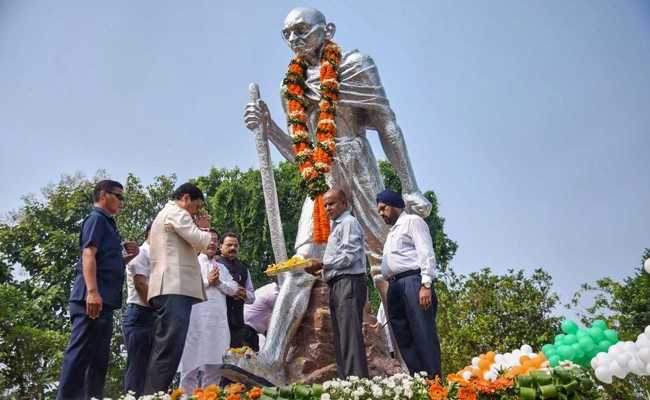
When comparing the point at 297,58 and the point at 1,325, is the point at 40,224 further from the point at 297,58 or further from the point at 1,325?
the point at 297,58

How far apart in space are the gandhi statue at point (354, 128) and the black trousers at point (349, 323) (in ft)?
5.02

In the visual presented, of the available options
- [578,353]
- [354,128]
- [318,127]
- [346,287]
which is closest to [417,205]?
[354,128]

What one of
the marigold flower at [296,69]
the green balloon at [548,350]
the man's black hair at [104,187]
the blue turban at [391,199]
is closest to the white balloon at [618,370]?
the green balloon at [548,350]

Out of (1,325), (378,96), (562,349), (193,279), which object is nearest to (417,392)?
(562,349)

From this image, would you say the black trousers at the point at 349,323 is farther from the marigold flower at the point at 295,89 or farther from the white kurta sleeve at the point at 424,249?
the marigold flower at the point at 295,89

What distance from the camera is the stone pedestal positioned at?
6.57m

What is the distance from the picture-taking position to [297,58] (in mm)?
7977

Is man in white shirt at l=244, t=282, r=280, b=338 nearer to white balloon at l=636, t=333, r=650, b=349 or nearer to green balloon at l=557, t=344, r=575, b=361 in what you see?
green balloon at l=557, t=344, r=575, b=361

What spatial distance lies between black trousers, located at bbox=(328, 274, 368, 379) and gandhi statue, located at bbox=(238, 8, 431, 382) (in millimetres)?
1530

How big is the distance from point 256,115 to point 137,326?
279 cm

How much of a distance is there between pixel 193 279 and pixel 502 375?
2431mm

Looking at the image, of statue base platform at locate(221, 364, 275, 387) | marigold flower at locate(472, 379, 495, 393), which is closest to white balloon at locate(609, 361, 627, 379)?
marigold flower at locate(472, 379, 495, 393)

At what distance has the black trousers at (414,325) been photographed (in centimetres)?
554

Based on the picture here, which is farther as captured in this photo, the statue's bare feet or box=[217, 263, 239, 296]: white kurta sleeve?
box=[217, 263, 239, 296]: white kurta sleeve
